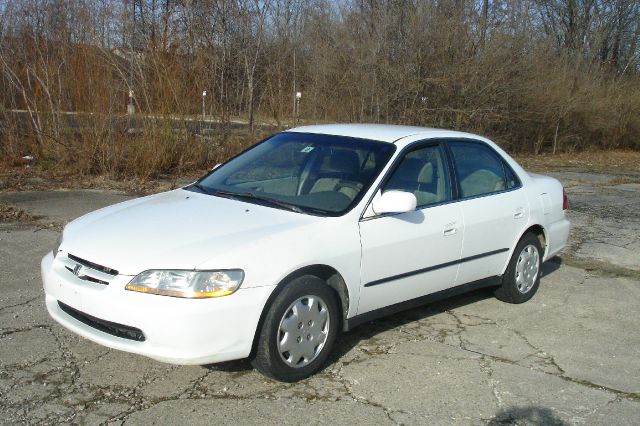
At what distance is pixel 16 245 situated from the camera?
6.97 meters

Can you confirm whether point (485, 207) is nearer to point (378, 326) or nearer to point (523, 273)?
point (523, 273)

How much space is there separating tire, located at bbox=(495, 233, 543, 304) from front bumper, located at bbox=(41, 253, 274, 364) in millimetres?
2723

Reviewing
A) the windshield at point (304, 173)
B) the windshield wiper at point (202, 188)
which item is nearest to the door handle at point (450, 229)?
the windshield at point (304, 173)

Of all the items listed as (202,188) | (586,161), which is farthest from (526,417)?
(586,161)

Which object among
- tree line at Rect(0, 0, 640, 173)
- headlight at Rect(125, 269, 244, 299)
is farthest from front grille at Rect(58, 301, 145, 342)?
tree line at Rect(0, 0, 640, 173)

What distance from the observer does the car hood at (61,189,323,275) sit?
3699mm

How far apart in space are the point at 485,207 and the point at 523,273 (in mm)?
919

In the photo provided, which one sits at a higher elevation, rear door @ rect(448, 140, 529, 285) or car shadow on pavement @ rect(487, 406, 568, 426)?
rear door @ rect(448, 140, 529, 285)

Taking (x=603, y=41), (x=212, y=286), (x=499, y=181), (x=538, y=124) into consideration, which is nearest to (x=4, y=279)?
(x=212, y=286)

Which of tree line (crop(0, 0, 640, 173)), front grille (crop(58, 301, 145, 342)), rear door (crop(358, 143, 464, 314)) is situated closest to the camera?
front grille (crop(58, 301, 145, 342))

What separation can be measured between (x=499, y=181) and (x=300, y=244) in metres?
2.42

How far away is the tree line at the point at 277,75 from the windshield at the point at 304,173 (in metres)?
6.70

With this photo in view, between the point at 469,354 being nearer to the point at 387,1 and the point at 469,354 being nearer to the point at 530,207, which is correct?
the point at 530,207

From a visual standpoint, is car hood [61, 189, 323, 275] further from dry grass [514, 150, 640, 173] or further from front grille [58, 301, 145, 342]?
dry grass [514, 150, 640, 173]
